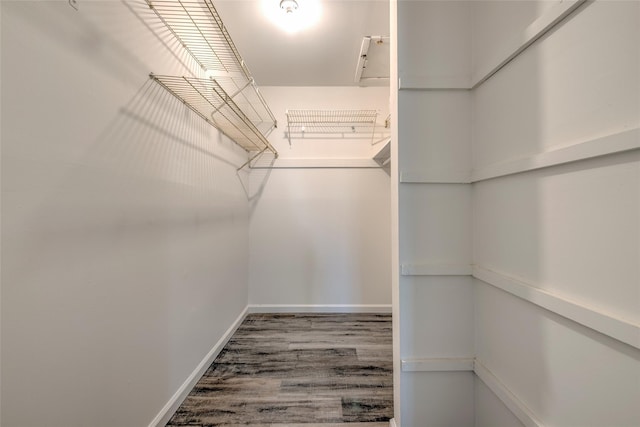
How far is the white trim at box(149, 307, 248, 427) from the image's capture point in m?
1.27

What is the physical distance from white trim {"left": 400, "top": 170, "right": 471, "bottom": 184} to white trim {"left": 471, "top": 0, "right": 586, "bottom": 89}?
0.42 metres

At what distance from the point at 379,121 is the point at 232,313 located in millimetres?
A: 2555

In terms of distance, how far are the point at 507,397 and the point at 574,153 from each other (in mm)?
940

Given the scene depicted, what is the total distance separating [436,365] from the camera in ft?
3.79

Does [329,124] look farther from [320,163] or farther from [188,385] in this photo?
[188,385]

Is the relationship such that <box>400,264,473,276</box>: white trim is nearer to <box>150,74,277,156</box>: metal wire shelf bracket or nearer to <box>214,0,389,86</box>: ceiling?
<box>150,74,277,156</box>: metal wire shelf bracket

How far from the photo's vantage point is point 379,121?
9.16 feet

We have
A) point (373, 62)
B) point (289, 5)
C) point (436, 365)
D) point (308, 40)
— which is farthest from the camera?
point (373, 62)

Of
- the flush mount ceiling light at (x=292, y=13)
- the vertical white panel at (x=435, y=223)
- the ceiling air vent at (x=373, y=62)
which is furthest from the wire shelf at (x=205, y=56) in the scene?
the vertical white panel at (x=435, y=223)

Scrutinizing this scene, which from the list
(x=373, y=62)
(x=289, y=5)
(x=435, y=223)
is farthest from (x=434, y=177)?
(x=373, y=62)

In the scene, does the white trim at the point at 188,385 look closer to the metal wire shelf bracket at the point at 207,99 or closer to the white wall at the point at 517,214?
the white wall at the point at 517,214

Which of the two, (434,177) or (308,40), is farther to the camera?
(308,40)

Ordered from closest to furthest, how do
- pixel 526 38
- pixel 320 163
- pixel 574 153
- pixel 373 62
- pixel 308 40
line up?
pixel 574 153
pixel 526 38
pixel 308 40
pixel 373 62
pixel 320 163

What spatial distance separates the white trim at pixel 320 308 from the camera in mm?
2791
